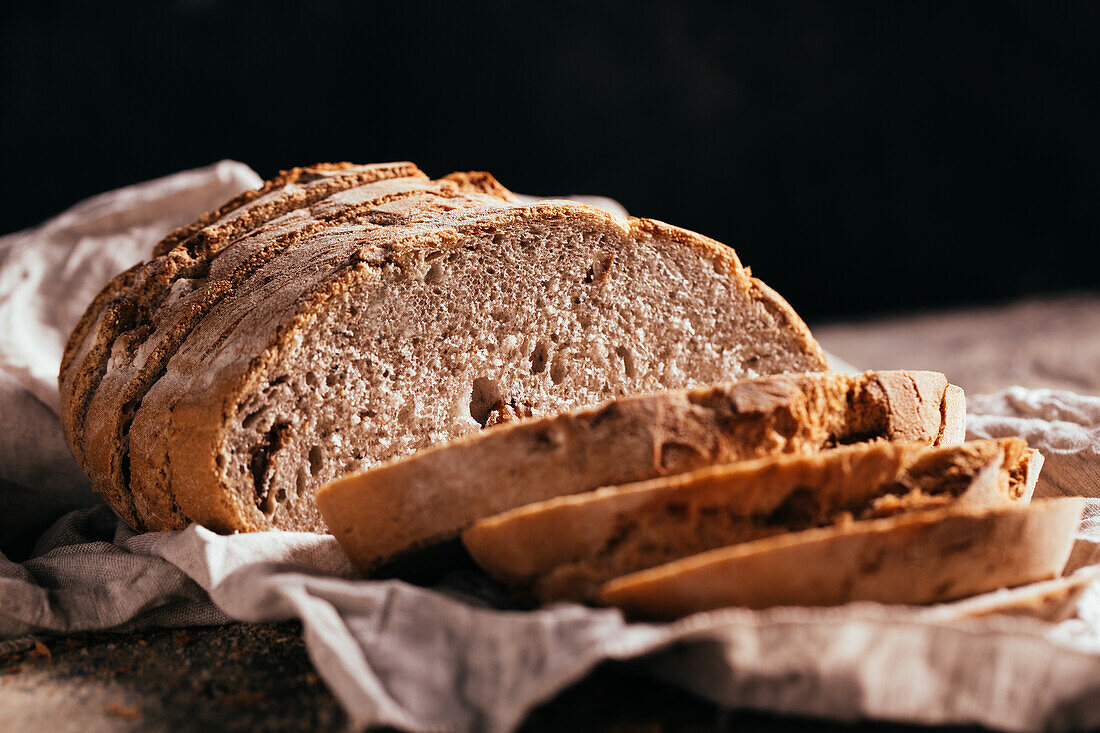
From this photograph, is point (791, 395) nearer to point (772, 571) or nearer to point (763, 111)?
point (772, 571)

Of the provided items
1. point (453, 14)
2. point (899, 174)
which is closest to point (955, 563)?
point (453, 14)

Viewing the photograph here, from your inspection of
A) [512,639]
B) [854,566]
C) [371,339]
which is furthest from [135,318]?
[854,566]

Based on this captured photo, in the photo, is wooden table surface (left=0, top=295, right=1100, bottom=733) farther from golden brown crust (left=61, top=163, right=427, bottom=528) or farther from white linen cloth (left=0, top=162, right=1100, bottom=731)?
golden brown crust (left=61, top=163, right=427, bottom=528)

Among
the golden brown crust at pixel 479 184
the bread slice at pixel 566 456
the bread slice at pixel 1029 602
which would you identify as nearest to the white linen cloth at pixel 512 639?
the bread slice at pixel 1029 602

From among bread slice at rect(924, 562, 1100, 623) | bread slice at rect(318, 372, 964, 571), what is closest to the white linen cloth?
bread slice at rect(924, 562, 1100, 623)

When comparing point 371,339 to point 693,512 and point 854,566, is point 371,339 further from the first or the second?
point 854,566

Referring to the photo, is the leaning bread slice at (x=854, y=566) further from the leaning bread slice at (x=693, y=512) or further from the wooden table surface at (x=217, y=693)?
the wooden table surface at (x=217, y=693)

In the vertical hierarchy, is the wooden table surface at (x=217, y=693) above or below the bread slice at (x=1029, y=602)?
below
